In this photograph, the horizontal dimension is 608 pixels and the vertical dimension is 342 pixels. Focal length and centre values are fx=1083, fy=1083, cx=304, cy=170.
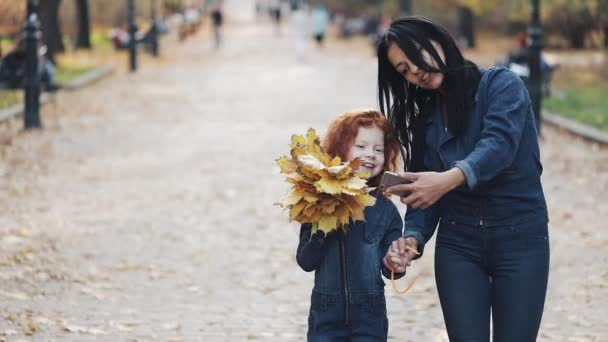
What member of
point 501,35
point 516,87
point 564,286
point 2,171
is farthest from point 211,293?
point 501,35

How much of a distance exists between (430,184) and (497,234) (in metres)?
0.37

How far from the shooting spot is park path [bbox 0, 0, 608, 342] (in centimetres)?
666

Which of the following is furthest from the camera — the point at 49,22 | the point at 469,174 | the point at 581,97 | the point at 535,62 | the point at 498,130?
the point at 49,22

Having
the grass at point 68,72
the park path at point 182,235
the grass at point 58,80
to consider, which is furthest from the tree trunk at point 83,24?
the park path at point 182,235

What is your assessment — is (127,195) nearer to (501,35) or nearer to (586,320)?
(586,320)

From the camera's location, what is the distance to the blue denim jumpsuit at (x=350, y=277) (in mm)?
4074

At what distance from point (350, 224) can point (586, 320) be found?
3014 mm

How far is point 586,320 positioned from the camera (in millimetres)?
6633

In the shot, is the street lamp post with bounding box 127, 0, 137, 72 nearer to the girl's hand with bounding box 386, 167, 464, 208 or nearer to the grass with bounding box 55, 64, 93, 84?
the grass with bounding box 55, 64, 93, 84

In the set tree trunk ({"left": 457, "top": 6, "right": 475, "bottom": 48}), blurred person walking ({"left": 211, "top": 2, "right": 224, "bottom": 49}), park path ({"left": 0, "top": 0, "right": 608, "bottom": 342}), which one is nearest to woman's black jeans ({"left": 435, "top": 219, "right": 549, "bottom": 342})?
park path ({"left": 0, "top": 0, "right": 608, "bottom": 342})

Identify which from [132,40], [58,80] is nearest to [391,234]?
[58,80]

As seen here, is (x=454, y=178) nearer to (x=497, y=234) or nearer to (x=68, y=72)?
(x=497, y=234)

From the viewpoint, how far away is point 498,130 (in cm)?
373

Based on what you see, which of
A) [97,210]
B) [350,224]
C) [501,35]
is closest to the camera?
[350,224]
